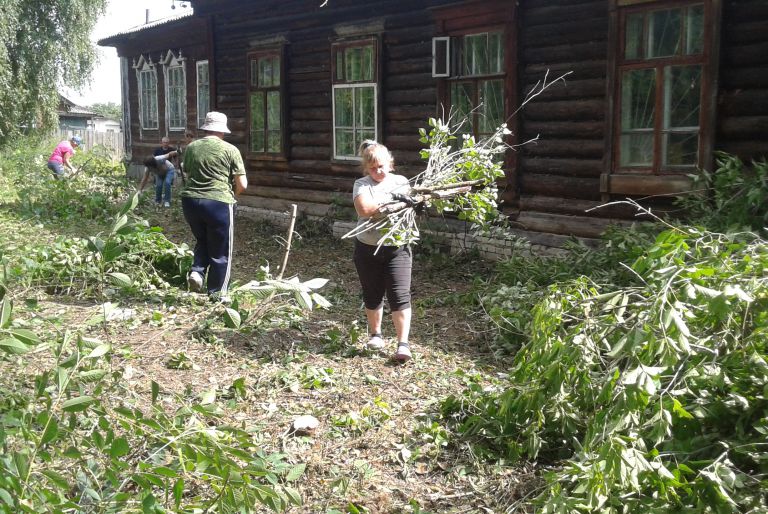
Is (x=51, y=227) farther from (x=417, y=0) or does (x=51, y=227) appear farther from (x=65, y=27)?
(x=65, y=27)

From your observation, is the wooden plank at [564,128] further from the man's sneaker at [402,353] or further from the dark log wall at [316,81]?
the man's sneaker at [402,353]

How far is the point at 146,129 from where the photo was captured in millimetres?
19906

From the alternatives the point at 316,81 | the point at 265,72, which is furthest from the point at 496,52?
the point at 265,72

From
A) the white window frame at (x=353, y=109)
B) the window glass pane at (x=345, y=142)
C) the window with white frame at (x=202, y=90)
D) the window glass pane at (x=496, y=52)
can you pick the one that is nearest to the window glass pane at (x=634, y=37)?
the window glass pane at (x=496, y=52)

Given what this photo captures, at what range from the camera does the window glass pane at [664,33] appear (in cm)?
708

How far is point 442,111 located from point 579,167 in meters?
2.17

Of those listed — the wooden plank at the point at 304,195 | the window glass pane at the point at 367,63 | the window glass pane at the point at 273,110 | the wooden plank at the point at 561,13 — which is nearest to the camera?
the wooden plank at the point at 561,13

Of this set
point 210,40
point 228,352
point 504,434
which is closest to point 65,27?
point 210,40

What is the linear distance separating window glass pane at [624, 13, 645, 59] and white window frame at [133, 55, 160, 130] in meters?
14.3

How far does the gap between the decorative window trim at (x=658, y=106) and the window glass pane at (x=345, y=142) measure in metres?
4.72

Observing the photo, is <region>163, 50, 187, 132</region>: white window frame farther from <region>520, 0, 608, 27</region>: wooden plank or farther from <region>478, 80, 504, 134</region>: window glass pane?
<region>520, 0, 608, 27</region>: wooden plank

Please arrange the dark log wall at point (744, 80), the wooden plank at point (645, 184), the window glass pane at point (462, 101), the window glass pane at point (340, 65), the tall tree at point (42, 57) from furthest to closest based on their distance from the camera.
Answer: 1. the tall tree at point (42, 57)
2. the window glass pane at point (340, 65)
3. the window glass pane at point (462, 101)
4. the wooden plank at point (645, 184)
5. the dark log wall at point (744, 80)

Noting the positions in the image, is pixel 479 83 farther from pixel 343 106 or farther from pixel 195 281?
pixel 195 281

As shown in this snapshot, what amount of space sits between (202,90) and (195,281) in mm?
10559
